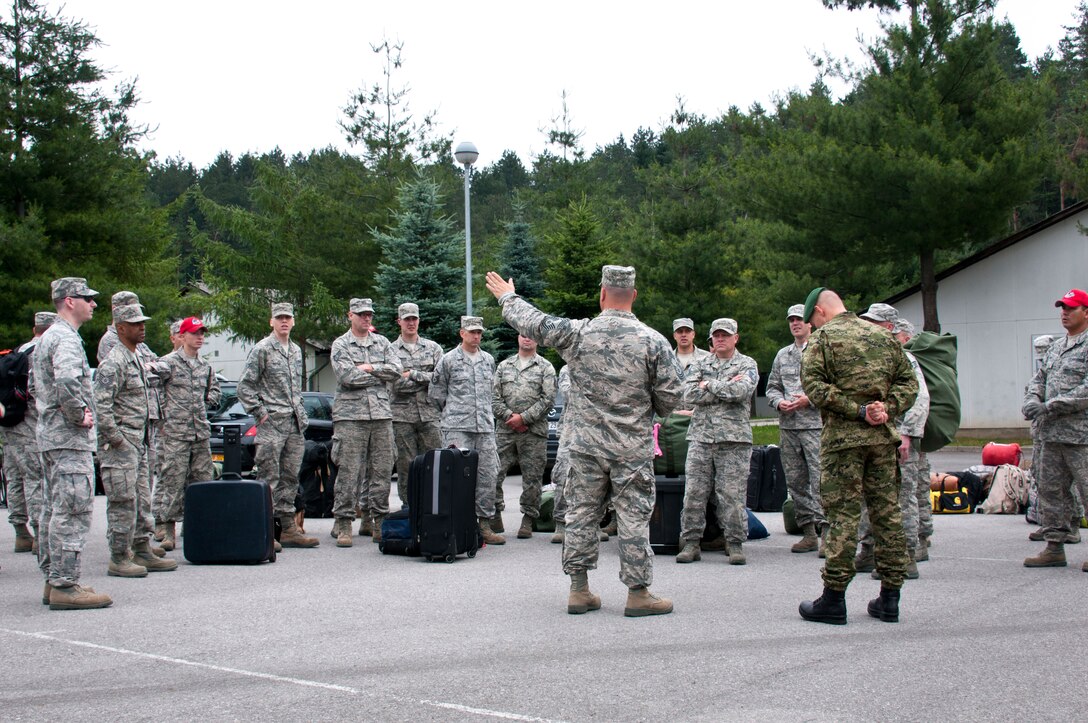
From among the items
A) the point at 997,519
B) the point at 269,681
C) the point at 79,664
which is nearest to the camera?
the point at 269,681

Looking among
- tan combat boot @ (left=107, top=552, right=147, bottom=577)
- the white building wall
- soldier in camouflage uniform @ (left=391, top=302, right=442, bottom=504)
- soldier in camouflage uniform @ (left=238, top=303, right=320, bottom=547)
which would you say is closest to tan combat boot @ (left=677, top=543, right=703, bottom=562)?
soldier in camouflage uniform @ (left=391, top=302, right=442, bottom=504)

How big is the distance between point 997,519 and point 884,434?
6686 millimetres

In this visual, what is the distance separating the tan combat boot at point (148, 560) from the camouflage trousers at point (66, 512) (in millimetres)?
1619

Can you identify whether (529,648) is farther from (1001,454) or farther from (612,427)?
(1001,454)

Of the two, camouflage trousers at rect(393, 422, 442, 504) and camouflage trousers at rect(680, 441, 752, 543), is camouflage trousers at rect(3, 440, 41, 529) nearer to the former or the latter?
camouflage trousers at rect(393, 422, 442, 504)

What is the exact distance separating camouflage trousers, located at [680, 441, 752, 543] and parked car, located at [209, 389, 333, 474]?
23.6ft

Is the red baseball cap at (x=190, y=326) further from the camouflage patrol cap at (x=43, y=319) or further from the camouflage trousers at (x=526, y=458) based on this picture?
the camouflage trousers at (x=526, y=458)

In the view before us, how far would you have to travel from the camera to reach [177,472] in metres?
10.3

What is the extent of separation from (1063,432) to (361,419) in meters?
6.51

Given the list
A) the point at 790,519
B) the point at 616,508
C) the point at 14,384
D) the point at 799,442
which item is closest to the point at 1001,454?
the point at 790,519

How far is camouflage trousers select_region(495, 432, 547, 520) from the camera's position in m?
11.1

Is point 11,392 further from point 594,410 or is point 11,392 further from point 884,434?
point 884,434

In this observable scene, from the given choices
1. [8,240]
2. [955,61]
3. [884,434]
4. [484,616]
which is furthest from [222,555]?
[955,61]

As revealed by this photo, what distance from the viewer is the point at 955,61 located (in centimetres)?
2620
